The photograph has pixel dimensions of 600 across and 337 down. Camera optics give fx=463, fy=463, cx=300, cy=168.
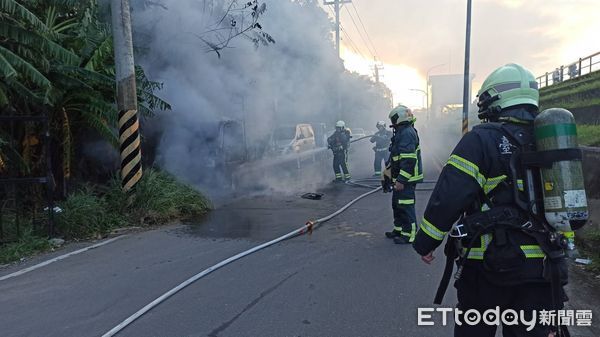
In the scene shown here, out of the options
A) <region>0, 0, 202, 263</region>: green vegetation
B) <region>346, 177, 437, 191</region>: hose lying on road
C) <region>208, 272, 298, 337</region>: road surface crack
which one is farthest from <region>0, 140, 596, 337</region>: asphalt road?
<region>346, 177, 437, 191</region>: hose lying on road

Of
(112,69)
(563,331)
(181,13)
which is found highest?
(181,13)

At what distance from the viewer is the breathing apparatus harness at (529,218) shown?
217 cm

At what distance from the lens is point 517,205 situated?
2.23 meters

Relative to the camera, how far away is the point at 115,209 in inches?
308

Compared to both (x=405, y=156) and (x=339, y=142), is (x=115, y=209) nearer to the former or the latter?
(x=405, y=156)

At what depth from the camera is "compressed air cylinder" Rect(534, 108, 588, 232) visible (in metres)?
2.11

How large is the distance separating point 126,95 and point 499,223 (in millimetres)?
6707

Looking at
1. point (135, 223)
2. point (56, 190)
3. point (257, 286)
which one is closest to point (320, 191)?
point (135, 223)

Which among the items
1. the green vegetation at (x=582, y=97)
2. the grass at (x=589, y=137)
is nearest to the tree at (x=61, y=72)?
the grass at (x=589, y=137)

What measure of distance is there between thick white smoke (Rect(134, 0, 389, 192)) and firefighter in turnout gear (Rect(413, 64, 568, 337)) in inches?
340

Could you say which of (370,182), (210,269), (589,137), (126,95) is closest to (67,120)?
(126,95)

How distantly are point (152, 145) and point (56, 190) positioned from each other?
10.8 ft

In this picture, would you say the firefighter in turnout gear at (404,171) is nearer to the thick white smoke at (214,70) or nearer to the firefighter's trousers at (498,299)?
the firefighter's trousers at (498,299)

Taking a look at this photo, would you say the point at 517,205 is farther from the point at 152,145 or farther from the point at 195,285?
the point at 152,145
